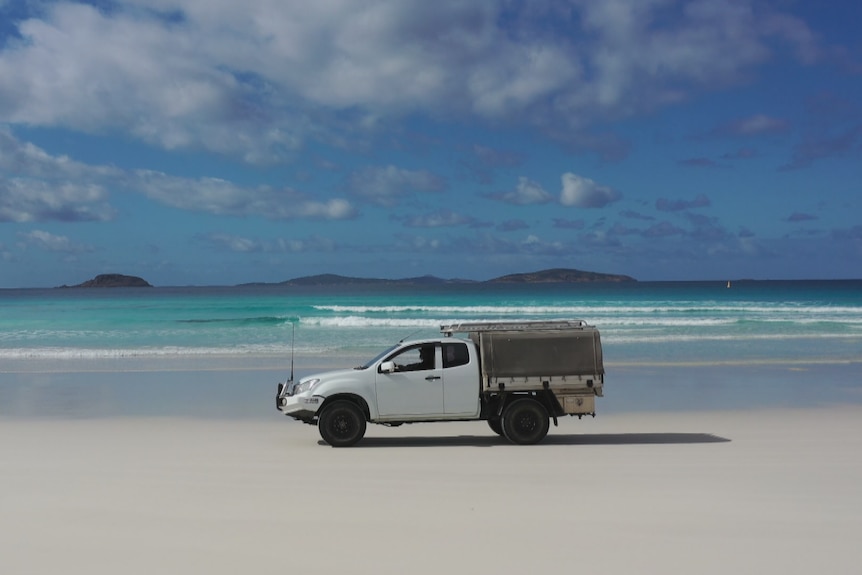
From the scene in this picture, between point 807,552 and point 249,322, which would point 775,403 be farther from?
point 249,322

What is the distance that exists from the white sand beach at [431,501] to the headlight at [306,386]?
86cm

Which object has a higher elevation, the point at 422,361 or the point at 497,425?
the point at 422,361

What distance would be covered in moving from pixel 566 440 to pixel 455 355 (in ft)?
7.58

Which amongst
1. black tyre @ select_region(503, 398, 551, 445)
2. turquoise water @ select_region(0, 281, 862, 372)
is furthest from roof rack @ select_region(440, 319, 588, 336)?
turquoise water @ select_region(0, 281, 862, 372)

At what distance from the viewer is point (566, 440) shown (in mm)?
14250

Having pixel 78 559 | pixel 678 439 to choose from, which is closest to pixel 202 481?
pixel 78 559

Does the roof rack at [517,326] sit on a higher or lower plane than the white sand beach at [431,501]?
higher

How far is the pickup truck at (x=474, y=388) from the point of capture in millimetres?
13789

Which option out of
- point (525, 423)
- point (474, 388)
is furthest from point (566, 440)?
point (474, 388)

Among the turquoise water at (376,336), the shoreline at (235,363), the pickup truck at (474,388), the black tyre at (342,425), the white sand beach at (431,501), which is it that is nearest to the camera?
the white sand beach at (431,501)

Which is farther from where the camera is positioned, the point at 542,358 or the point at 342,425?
the point at 542,358

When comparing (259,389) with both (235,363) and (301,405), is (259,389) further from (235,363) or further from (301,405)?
(235,363)

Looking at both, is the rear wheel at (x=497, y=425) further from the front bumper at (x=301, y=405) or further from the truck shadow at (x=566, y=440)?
the front bumper at (x=301, y=405)

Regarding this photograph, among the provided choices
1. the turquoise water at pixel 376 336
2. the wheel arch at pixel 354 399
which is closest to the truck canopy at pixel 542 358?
the wheel arch at pixel 354 399
